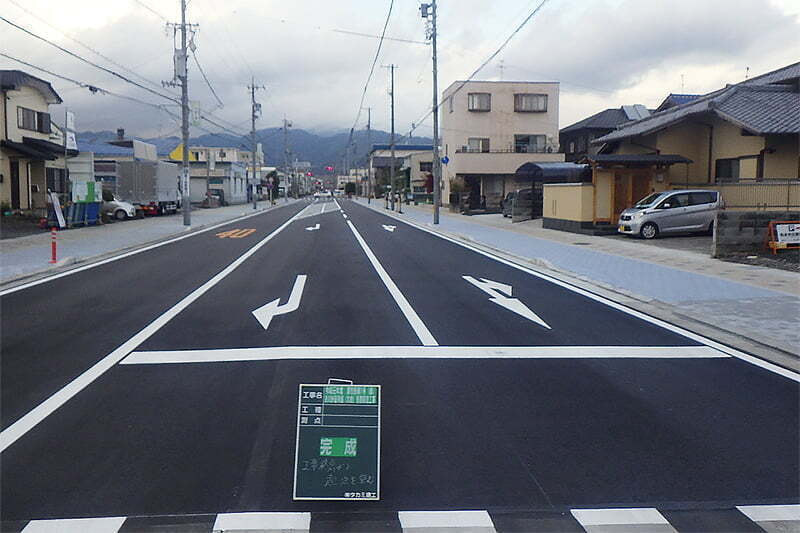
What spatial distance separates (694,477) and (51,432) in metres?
4.90

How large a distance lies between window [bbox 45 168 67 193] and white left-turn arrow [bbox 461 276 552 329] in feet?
106

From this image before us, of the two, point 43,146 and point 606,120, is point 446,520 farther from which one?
point 606,120

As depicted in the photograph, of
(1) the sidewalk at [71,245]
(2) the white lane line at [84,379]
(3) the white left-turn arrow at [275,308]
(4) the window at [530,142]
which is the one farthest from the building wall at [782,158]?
(4) the window at [530,142]

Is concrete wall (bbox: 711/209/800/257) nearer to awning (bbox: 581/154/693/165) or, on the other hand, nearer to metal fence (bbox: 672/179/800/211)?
metal fence (bbox: 672/179/800/211)

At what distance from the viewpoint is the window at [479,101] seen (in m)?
57.2

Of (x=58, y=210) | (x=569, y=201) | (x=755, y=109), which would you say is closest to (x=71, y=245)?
(x=58, y=210)

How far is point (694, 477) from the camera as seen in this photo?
4.84m

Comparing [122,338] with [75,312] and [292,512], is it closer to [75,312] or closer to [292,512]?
[75,312]

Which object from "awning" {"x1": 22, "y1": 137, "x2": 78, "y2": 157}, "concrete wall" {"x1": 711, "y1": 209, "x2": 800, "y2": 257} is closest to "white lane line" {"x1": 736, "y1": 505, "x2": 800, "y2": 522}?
"concrete wall" {"x1": 711, "y1": 209, "x2": 800, "y2": 257}

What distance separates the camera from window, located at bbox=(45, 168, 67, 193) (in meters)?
38.8

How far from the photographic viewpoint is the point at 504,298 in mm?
12023

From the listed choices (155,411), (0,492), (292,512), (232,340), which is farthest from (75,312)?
(292,512)

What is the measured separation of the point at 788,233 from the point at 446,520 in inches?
659

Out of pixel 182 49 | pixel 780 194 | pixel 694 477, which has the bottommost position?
pixel 694 477
